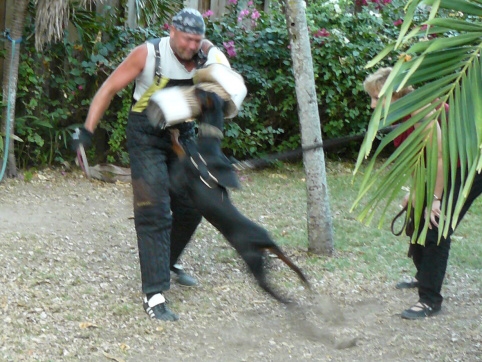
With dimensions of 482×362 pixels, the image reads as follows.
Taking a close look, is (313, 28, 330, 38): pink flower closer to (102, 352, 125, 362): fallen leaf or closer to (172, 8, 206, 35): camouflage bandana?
(172, 8, 206, 35): camouflage bandana

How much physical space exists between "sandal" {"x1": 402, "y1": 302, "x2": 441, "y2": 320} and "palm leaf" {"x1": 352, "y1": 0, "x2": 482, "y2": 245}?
186 centimetres

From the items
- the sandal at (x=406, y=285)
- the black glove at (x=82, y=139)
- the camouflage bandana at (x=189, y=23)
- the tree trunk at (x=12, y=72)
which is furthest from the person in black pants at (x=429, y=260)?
the tree trunk at (x=12, y=72)

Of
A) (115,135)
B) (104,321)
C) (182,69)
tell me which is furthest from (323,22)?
(104,321)

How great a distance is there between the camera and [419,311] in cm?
518

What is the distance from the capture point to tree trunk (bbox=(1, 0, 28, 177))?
7.88 meters

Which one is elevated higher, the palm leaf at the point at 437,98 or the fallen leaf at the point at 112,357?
the palm leaf at the point at 437,98

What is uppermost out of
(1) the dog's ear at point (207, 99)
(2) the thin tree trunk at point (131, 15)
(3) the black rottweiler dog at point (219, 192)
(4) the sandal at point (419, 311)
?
(1) the dog's ear at point (207, 99)

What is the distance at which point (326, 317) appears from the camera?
5.15 meters

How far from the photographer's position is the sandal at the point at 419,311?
516 centimetres

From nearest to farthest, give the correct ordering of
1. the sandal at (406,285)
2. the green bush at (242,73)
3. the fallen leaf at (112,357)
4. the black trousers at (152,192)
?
the fallen leaf at (112,357), the black trousers at (152,192), the sandal at (406,285), the green bush at (242,73)

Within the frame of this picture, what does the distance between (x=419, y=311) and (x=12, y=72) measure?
4779mm

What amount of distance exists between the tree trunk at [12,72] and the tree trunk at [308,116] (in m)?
2.96

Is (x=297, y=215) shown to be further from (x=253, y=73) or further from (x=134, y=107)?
(x=134, y=107)

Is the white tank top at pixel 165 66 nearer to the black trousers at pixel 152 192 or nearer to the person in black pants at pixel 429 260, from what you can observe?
the black trousers at pixel 152 192
